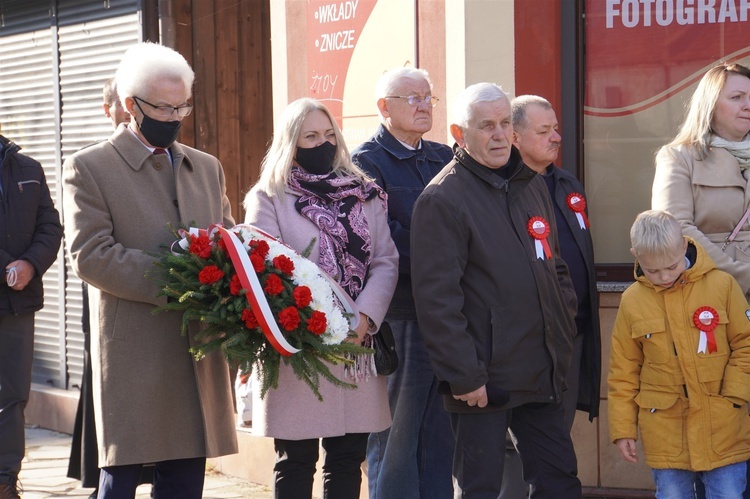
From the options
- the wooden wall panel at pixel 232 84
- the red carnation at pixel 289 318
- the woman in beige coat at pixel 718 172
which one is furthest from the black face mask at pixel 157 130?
the wooden wall panel at pixel 232 84

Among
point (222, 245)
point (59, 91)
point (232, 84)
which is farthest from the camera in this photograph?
point (59, 91)

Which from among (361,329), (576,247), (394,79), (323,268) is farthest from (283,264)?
(576,247)

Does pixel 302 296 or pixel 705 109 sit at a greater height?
pixel 705 109

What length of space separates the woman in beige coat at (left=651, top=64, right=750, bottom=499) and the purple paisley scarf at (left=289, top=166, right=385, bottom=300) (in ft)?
4.40

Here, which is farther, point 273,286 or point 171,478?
point 171,478

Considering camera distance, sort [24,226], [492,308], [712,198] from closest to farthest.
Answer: [492,308]
[712,198]
[24,226]

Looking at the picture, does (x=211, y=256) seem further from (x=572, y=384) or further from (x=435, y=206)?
(x=572, y=384)

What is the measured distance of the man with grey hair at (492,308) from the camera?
4.07 m

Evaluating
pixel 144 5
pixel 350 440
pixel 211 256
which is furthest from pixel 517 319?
pixel 144 5

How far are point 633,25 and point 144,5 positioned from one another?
3.39 m

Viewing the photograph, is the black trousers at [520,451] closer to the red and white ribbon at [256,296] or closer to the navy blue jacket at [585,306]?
the navy blue jacket at [585,306]

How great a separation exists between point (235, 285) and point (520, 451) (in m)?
1.32

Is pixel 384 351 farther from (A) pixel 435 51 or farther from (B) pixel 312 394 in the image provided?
(A) pixel 435 51

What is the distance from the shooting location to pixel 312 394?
14.1ft
